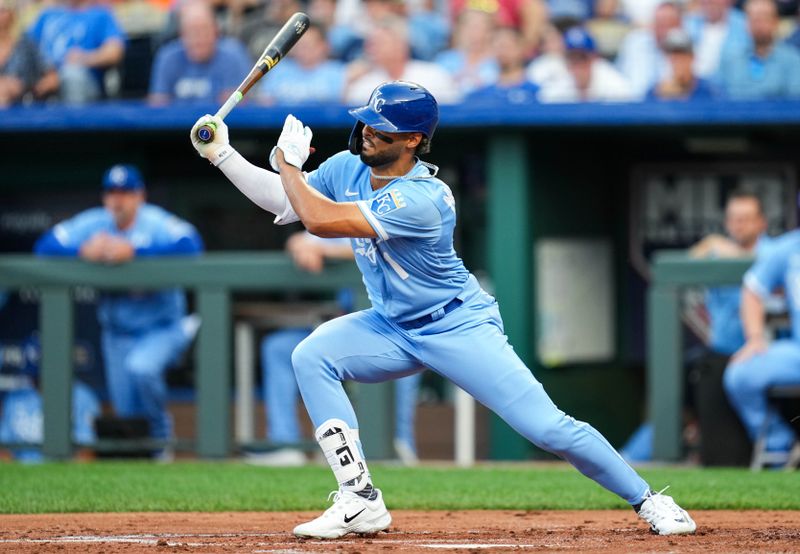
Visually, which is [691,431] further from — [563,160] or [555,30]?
[555,30]

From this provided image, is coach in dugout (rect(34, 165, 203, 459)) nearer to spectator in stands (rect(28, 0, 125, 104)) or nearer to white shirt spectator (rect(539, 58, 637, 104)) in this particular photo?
spectator in stands (rect(28, 0, 125, 104))

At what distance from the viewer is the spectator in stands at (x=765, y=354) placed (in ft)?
25.4

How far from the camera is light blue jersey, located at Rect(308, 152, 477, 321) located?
4859 mm

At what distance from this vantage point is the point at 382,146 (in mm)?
5043

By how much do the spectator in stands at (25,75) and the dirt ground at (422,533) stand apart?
4.47 metres

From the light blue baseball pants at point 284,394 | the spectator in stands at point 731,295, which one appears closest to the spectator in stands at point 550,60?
the spectator in stands at point 731,295

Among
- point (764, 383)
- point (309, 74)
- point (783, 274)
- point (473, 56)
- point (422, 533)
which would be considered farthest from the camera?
point (309, 74)

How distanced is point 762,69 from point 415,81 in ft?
7.14

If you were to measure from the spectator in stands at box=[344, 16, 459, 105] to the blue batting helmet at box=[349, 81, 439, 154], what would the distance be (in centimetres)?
425

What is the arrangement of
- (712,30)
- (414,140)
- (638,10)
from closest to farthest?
(414,140)
(712,30)
(638,10)

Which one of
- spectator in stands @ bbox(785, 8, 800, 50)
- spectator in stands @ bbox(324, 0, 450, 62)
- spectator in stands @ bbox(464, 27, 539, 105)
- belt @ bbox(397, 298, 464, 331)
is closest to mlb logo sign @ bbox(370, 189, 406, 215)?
belt @ bbox(397, 298, 464, 331)

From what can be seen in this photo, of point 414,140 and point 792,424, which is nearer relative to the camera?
point 414,140

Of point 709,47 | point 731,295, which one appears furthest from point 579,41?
point 731,295

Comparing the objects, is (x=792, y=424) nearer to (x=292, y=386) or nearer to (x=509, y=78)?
(x=292, y=386)
